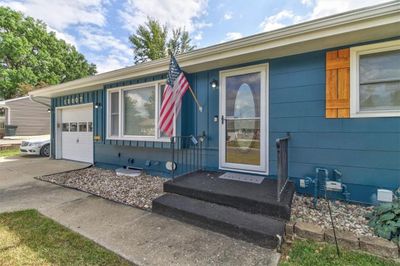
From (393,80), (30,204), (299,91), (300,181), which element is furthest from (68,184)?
(393,80)

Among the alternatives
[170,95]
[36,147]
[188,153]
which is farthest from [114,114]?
[36,147]

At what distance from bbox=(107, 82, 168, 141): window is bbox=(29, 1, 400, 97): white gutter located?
54cm

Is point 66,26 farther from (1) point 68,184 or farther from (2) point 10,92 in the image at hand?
(1) point 68,184

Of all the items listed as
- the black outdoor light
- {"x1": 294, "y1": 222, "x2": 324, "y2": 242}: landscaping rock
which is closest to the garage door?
the black outdoor light

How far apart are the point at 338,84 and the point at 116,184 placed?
15.1 feet

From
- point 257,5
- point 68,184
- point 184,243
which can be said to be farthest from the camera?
point 257,5

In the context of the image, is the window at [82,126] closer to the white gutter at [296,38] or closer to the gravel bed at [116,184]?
the gravel bed at [116,184]

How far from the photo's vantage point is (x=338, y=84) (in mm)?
3080

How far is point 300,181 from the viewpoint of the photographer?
3.41 meters

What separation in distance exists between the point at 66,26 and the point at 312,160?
21734 mm

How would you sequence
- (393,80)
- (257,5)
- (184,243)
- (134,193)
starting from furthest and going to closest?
1. (257,5)
2. (134,193)
3. (393,80)
4. (184,243)

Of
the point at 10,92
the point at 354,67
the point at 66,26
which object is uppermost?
the point at 66,26

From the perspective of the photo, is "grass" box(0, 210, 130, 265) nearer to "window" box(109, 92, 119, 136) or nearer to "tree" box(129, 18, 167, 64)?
"window" box(109, 92, 119, 136)

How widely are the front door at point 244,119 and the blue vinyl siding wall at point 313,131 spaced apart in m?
0.13
